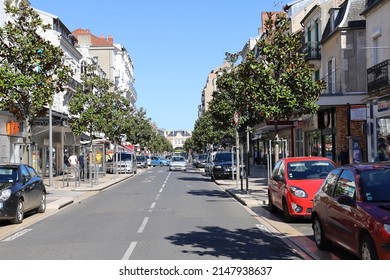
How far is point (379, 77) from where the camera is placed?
68.0ft

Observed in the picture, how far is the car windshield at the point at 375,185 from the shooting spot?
24.1ft

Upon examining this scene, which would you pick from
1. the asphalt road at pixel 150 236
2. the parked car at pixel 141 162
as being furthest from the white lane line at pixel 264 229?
the parked car at pixel 141 162

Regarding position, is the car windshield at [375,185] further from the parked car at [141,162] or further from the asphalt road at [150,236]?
the parked car at [141,162]

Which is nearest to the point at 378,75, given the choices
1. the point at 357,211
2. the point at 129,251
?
the point at 357,211

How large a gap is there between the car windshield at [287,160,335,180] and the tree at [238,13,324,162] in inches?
156

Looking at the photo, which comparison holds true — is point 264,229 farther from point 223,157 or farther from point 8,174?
point 223,157

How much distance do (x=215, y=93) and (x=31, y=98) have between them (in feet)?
44.5

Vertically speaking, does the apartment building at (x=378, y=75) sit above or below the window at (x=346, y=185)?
above

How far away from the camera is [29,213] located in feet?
52.8

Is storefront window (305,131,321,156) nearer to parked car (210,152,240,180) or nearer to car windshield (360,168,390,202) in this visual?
parked car (210,152,240,180)

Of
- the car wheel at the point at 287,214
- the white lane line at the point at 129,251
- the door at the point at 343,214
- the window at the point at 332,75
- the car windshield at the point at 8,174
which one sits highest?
the window at the point at 332,75

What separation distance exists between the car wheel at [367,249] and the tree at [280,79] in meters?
11.1

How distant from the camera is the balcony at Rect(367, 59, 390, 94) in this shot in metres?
20.0

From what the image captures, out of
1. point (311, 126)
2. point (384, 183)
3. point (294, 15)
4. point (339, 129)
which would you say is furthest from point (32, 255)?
point (294, 15)
